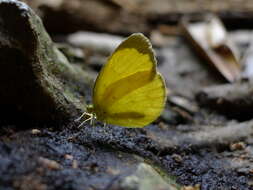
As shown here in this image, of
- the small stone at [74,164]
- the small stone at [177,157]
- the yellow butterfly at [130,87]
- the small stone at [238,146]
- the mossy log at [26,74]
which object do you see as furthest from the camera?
the small stone at [238,146]

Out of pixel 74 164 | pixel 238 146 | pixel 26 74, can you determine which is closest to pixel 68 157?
pixel 74 164

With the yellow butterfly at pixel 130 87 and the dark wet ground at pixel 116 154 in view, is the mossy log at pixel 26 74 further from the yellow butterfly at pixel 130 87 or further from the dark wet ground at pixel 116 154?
the yellow butterfly at pixel 130 87

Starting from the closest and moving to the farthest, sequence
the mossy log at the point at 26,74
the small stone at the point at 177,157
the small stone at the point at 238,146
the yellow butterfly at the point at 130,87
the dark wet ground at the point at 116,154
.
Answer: the dark wet ground at the point at 116,154, the mossy log at the point at 26,74, the yellow butterfly at the point at 130,87, the small stone at the point at 177,157, the small stone at the point at 238,146

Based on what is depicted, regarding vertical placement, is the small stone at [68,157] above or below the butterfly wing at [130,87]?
below

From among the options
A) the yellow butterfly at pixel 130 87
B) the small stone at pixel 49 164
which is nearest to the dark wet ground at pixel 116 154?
the small stone at pixel 49 164

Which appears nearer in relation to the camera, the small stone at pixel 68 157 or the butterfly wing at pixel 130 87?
the small stone at pixel 68 157

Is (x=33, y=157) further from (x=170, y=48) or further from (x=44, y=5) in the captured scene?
(x=170, y=48)

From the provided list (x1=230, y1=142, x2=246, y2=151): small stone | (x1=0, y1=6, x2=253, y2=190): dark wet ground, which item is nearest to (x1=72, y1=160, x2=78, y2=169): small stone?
(x1=0, y1=6, x2=253, y2=190): dark wet ground

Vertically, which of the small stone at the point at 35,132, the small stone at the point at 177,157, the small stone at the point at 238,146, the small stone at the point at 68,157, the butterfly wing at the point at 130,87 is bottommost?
the small stone at the point at 177,157
